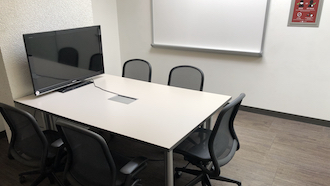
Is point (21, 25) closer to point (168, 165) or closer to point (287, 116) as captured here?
point (168, 165)

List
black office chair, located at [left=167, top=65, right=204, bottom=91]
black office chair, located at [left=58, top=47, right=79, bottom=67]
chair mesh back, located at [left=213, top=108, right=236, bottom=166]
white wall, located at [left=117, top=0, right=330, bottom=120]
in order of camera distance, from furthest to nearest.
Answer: white wall, located at [left=117, top=0, right=330, bottom=120] < black office chair, located at [left=167, top=65, right=204, bottom=91] < black office chair, located at [left=58, top=47, right=79, bottom=67] < chair mesh back, located at [left=213, top=108, right=236, bottom=166]

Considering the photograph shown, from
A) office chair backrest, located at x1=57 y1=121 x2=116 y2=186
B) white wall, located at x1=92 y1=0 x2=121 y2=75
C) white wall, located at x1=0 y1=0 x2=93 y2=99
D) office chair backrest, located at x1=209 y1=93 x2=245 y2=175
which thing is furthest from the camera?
white wall, located at x1=92 y1=0 x2=121 y2=75

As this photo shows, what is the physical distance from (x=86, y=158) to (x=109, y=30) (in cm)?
345

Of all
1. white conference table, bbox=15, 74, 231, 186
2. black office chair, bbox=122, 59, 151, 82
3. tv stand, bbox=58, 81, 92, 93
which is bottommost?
white conference table, bbox=15, 74, 231, 186

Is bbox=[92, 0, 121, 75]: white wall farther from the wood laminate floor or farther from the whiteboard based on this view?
the wood laminate floor

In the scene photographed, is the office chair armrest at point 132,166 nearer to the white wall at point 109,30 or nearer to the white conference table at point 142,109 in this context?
the white conference table at point 142,109

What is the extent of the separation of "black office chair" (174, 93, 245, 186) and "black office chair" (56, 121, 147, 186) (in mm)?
523

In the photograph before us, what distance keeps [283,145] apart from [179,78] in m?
1.52

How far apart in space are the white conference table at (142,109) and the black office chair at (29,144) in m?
0.31

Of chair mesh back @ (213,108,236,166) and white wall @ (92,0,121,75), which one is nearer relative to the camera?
chair mesh back @ (213,108,236,166)

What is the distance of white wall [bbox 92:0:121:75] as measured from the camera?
455cm

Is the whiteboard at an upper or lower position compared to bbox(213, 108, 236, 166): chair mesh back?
upper

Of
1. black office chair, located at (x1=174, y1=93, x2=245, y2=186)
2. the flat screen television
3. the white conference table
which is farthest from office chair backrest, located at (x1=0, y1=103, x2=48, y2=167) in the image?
black office chair, located at (x1=174, y1=93, x2=245, y2=186)

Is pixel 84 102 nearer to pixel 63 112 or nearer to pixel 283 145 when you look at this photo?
pixel 63 112
